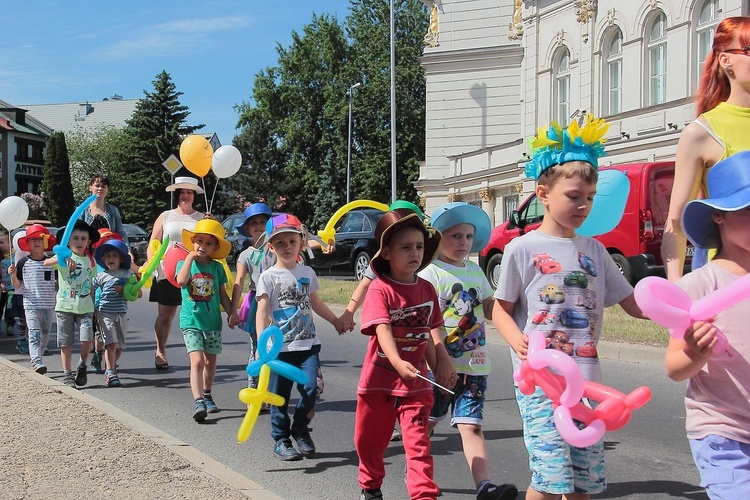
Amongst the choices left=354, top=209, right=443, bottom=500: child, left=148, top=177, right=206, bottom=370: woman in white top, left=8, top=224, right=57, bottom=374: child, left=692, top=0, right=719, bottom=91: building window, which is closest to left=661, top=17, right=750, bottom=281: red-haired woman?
left=354, top=209, right=443, bottom=500: child

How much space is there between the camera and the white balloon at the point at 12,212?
491 inches

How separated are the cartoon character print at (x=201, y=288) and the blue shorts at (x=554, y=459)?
4.22 meters

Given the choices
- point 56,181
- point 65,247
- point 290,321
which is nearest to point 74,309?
point 65,247

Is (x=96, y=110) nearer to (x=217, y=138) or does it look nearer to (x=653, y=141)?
(x=217, y=138)

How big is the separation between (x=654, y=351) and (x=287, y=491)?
18.0 ft

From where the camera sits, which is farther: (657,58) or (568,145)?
(657,58)

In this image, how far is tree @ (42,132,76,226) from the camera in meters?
→ 72.2

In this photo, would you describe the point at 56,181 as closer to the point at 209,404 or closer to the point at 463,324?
the point at 209,404

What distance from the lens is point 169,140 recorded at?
55.2 metres

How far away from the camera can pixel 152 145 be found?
5531cm

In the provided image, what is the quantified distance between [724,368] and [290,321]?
3.57 metres

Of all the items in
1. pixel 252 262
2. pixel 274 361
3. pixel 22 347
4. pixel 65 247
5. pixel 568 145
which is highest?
pixel 568 145

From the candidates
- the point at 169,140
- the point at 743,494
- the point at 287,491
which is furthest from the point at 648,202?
the point at 169,140

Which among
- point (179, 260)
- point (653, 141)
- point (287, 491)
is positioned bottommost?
point (287, 491)
